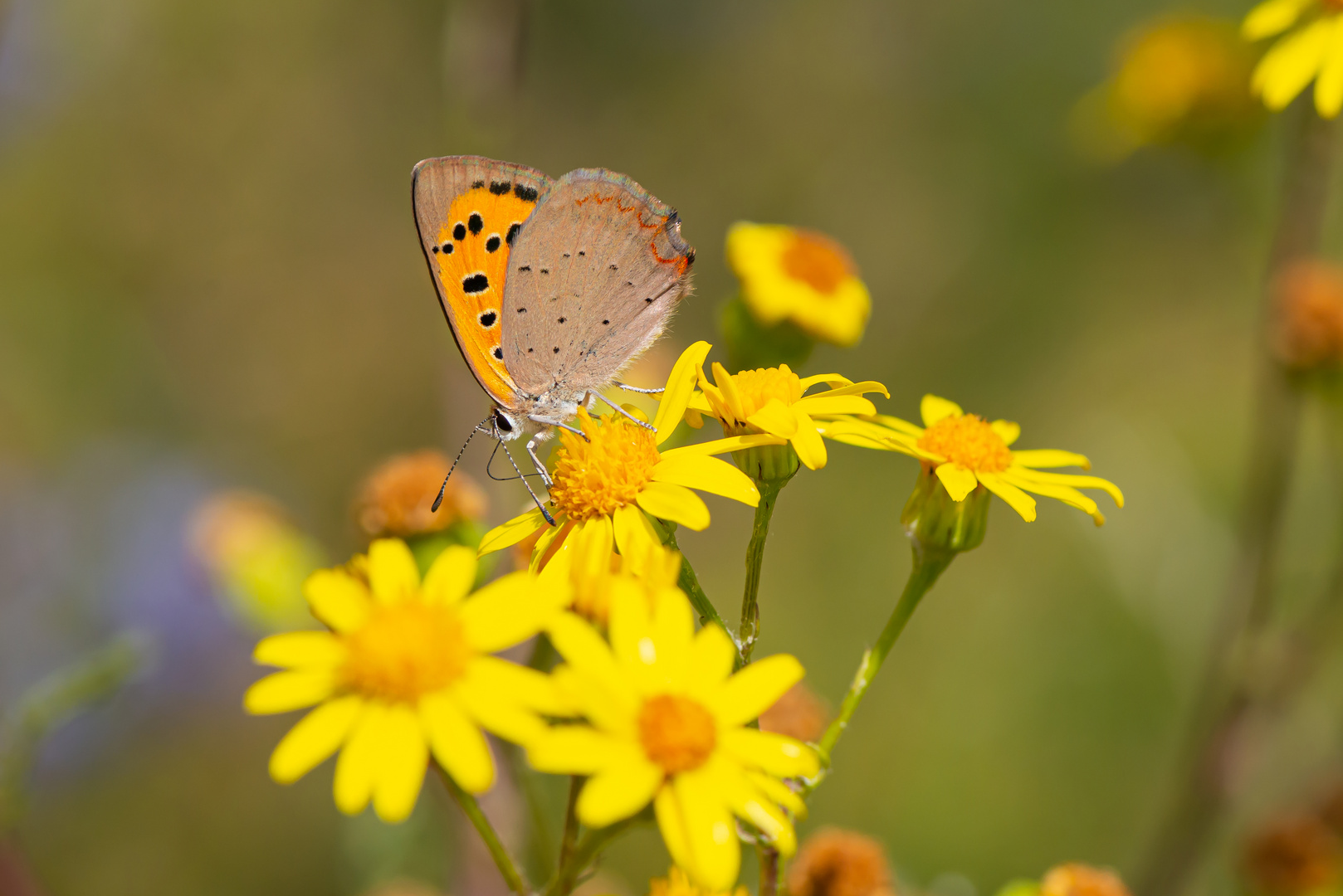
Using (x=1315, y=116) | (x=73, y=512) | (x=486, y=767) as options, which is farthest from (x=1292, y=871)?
(x=73, y=512)

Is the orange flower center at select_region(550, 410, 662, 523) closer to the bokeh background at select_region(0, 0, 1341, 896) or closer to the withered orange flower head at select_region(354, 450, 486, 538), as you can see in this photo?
the withered orange flower head at select_region(354, 450, 486, 538)

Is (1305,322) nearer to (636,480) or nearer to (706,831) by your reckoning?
(636,480)

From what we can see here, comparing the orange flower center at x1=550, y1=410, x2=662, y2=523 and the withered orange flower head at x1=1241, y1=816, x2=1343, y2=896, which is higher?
the orange flower center at x1=550, y1=410, x2=662, y2=523

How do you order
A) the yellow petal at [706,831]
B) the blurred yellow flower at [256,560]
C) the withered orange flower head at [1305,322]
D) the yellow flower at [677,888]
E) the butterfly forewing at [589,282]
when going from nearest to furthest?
the yellow petal at [706,831] → the yellow flower at [677,888] → the butterfly forewing at [589,282] → the blurred yellow flower at [256,560] → the withered orange flower head at [1305,322]

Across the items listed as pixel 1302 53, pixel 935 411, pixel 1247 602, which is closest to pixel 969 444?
pixel 935 411

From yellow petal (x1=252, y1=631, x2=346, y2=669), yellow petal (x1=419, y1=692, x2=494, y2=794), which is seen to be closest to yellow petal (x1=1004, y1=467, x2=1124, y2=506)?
yellow petal (x1=419, y1=692, x2=494, y2=794)

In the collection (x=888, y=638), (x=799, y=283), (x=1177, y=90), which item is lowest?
(x=888, y=638)

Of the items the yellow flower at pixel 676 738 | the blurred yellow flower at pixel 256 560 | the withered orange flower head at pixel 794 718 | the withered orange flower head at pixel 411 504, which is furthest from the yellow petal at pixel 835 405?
the blurred yellow flower at pixel 256 560

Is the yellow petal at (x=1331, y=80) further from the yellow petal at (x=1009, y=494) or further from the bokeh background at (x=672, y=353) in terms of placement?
the bokeh background at (x=672, y=353)
